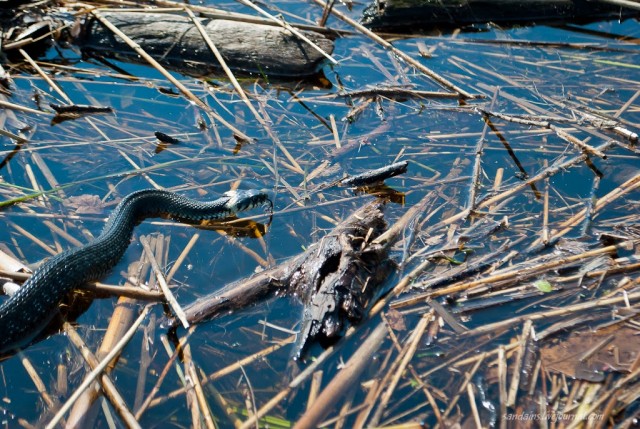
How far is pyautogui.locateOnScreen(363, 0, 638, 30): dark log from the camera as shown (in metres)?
8.10

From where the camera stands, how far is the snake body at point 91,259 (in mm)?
4191

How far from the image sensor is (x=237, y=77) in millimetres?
7297

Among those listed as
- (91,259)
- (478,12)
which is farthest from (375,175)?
(478,12)

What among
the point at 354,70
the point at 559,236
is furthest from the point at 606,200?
the point at 354,70

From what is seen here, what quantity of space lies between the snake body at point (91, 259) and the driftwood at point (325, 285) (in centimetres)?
89

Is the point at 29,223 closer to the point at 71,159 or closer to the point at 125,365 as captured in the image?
the point at 71,159

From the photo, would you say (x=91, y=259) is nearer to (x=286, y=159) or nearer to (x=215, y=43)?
(x=286, y=159)

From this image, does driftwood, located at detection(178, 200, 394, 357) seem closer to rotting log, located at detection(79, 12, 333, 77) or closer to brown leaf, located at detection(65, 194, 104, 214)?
brown leaf, located at detection(65, 194, 104, 214)

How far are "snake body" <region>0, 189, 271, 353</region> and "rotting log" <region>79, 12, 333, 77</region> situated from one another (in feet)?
7.68

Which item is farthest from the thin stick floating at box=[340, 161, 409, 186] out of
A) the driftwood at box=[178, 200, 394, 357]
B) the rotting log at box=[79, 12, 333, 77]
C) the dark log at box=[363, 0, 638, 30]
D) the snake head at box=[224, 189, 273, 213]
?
the dark log at box=[363, 0, 638, 30]

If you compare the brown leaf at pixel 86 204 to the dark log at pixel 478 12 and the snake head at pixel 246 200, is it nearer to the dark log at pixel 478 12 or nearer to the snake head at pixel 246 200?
the snake head at pixel 246 200

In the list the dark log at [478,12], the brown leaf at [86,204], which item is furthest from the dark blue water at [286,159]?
the dark log at [478,12]

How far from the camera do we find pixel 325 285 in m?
4.19

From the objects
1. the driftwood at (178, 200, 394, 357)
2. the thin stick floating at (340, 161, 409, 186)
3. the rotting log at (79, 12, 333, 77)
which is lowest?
the driftwood at (178, 200, 394, 357)
